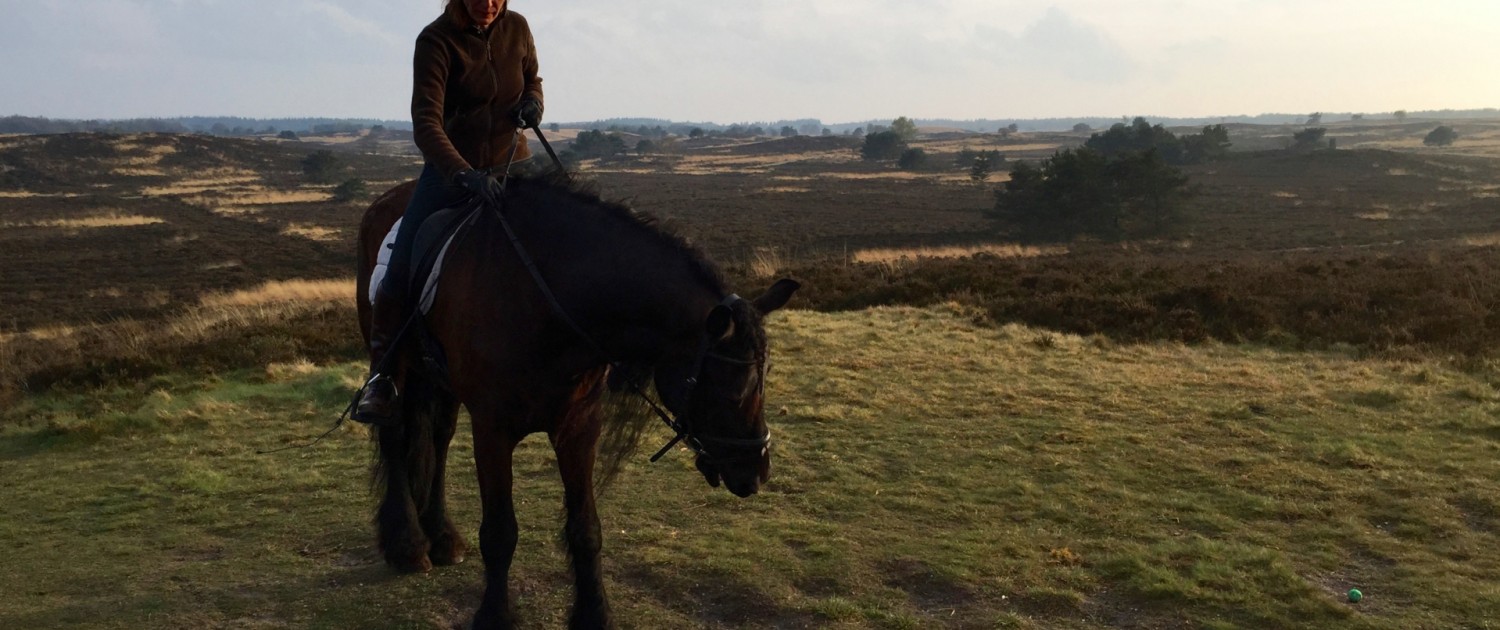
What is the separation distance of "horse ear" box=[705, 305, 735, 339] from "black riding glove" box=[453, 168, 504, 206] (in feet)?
4.08

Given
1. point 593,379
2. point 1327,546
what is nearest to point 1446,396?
point 1327,546

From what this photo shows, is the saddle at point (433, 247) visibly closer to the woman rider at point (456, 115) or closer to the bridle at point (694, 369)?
the woman rider at point (456, 115)

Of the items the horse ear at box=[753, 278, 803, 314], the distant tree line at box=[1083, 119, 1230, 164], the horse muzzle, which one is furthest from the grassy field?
the distant tree line at box=[1083, 119, 1230, 164]

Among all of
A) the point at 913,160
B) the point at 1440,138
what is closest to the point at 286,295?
the point at 913,160

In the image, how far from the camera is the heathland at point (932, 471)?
186 inches

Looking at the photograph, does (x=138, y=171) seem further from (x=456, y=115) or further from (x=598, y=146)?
(x=456, y=115)

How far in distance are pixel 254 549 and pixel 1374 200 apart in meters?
54.4

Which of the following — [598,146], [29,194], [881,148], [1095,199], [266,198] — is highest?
[598,146]

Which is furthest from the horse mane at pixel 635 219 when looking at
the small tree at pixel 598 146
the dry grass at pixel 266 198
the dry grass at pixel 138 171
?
the small tree at pixel 598 146

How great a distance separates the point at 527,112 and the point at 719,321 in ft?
6.22

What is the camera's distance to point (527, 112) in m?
4.59

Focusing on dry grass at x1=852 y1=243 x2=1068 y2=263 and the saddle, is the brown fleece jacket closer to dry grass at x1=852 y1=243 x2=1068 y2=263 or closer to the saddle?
the saddle

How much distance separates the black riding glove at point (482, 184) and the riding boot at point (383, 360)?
2.52ft

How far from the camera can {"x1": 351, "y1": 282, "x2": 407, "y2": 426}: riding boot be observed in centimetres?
451
